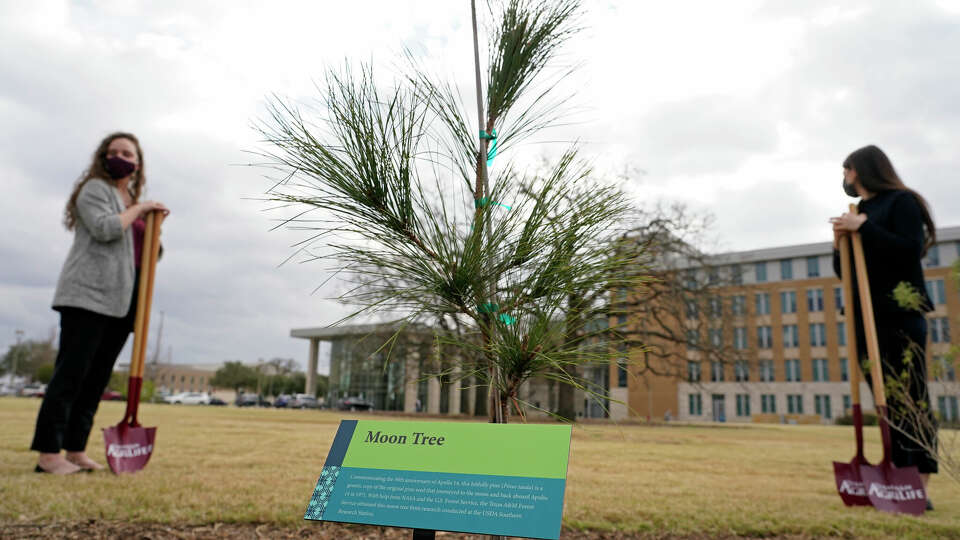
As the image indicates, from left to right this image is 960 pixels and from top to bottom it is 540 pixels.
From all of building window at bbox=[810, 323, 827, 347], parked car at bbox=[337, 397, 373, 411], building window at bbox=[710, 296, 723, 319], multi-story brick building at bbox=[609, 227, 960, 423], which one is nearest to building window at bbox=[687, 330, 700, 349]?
building window at bbox=[710, 296, 723, 319]

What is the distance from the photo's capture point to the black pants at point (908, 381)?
9.85 ft

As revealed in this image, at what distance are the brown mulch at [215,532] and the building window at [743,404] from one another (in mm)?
48575

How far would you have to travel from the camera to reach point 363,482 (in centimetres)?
135

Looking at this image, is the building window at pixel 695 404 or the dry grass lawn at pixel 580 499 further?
the building window at pixel 695 404

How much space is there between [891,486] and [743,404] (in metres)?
47.5

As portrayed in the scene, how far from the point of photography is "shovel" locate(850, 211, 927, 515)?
2893 millimetres

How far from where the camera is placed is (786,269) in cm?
4481

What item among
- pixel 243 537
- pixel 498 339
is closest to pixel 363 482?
pixel 498 339

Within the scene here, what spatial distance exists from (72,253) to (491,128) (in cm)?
277

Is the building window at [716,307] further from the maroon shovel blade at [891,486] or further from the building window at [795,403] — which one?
the building window at [795,403]

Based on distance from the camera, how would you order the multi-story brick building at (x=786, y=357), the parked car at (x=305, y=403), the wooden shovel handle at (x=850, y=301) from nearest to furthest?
the wooden shovel handle at (x=850, y=301)
the multi-story brick building at (x=786, y=357)
the parked car at (x=305, y=403)

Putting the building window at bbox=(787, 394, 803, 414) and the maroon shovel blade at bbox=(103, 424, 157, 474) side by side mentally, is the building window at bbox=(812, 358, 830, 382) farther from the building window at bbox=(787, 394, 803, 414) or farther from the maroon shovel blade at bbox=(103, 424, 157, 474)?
the maroon shovel blade at bbox=(103, 424, 157, 474)

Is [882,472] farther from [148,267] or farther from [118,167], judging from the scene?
[118,167]

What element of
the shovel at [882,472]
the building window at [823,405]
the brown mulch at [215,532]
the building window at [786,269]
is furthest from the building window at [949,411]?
the building window at [786,269]
